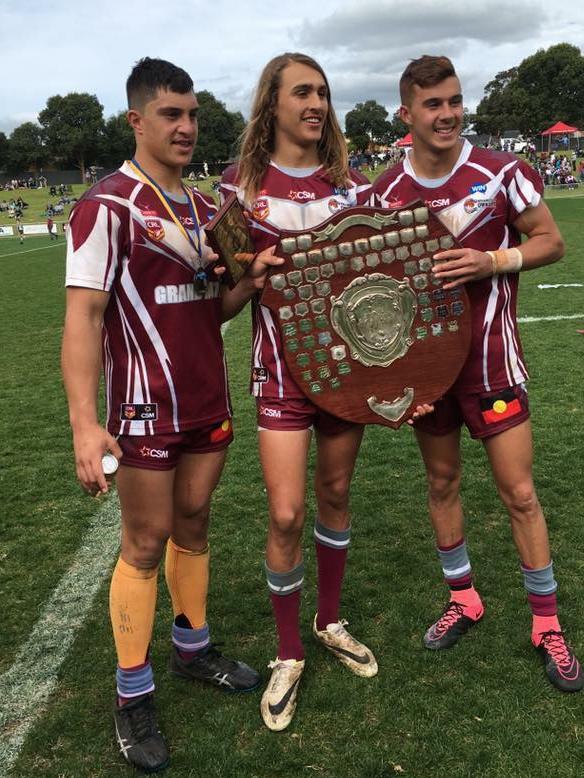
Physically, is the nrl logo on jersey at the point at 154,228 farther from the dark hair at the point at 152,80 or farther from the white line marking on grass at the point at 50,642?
the white line marking on grass at the point at 50,642

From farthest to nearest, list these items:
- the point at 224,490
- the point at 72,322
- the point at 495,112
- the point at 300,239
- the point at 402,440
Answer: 1. the point at 495,112
2. the point at 402,440
3. the point at 224,490
4. the point at 300,239
5. the point at 72,322

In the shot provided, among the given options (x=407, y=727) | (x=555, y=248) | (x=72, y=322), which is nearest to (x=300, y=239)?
(x=72, y=322)

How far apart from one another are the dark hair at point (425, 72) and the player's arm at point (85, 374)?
134 centimetres

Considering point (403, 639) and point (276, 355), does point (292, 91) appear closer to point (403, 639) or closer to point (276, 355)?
point (276, 355)

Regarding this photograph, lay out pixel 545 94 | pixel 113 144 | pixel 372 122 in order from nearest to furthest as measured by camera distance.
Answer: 1. pixel 545 94
2. pixel 113 144
3. pixel 372 122

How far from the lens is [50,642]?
3146mm

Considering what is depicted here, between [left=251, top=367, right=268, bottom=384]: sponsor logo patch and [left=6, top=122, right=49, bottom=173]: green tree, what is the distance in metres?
91.5

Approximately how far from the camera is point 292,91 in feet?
8.21

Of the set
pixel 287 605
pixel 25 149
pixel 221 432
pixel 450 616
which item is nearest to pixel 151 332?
pixel 221 432

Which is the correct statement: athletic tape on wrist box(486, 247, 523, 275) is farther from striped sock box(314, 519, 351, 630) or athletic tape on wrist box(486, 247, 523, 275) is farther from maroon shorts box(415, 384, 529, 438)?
striped sock box(314, 519, 351, 630)

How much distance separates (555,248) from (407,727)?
184cm

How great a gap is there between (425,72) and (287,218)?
2.36ft

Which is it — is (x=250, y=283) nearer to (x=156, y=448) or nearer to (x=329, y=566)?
(x=156, y=448)

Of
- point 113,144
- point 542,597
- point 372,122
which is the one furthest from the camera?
point 372,122
